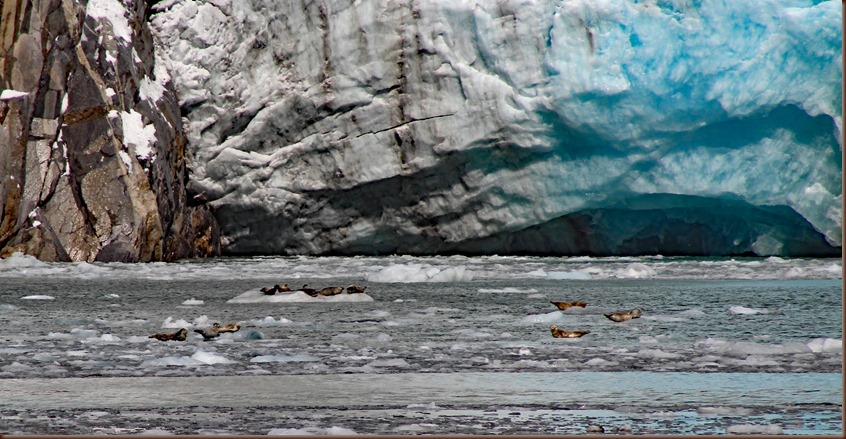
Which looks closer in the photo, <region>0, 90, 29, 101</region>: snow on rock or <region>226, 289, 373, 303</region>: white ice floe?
<region>226, 289, 373, 303</region>: white ice floe

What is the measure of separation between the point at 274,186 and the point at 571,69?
4797mm

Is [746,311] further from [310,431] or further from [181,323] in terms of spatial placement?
[310,431]

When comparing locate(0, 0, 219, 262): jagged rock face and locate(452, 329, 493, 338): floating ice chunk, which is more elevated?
locate(0, 0, 219, 262): jagged rock face

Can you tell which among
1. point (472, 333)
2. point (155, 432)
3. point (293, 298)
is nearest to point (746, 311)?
point (472, 333)

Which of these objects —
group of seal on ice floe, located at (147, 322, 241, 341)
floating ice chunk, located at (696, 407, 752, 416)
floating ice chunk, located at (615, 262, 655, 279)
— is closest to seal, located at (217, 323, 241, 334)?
group of seal on ice floe, located at (147, 322, 241, 341)

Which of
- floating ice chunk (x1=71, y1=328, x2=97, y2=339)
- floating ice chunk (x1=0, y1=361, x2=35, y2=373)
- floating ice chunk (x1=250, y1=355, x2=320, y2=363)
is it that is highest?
floating ice chunk (x1=250, y1=355, x2=320, y2=363)

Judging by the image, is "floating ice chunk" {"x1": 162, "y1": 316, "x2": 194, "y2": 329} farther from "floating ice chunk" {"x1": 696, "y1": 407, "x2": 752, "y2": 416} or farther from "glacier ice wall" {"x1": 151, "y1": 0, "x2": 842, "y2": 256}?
"glacier ice wall" {"x1": 151, "y1": 0, "x2": 842, "y2": 256}

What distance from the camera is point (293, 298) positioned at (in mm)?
7703

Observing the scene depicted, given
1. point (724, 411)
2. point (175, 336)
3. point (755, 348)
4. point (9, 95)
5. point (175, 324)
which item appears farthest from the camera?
point (9, 95)

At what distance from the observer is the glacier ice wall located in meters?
14.0

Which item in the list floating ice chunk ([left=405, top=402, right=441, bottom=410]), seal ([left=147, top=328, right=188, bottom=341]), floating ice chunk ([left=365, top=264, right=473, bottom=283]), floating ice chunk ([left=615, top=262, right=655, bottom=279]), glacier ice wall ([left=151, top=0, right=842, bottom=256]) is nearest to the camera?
floating ice chunk ([left=405, top=402, right=441, bottom=410])

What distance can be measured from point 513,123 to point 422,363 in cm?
1065

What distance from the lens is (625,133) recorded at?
1430cm

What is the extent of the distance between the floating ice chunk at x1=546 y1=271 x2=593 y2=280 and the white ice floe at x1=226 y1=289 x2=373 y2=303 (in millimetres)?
3271
